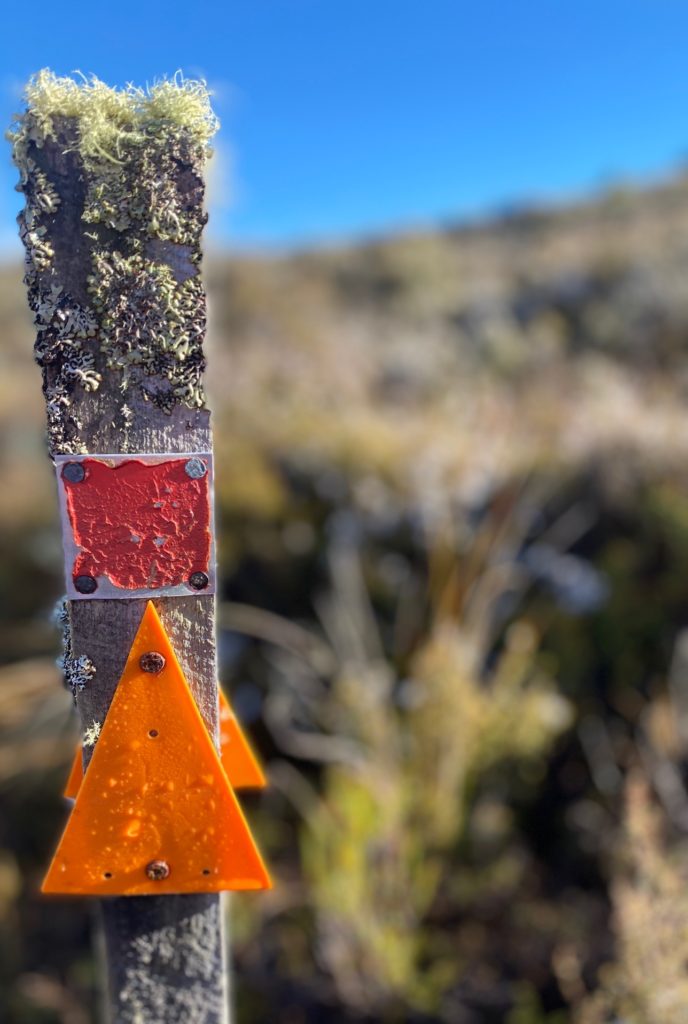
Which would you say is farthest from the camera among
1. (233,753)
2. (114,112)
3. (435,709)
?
(435,709)

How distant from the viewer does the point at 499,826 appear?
2197 millimetres

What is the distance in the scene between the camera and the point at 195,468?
659 millimetres

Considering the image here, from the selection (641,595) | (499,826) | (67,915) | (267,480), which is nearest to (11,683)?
(67,915)

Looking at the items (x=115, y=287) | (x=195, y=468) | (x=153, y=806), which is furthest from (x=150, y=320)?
(x=153, y=806)

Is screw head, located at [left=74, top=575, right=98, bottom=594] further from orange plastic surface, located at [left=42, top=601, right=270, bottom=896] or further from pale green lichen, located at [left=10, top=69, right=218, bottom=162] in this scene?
pale green lichen, located at [left=10, top=69, right=218, bottom=162]

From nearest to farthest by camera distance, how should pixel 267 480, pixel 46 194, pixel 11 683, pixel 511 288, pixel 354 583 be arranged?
pixel 46 194
pixel 11 683
pixel 354 583
pixel 267 480
pixel 511 288

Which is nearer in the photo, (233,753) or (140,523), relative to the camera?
(140,523)

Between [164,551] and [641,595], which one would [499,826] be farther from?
[164,551]

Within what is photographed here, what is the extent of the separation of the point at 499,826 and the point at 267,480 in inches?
75.2

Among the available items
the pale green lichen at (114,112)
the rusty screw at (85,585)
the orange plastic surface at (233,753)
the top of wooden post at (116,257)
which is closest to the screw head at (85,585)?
the rusty screw at (85,585)

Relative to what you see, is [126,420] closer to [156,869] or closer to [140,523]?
[140,523]

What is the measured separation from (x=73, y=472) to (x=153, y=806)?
1.11 feet

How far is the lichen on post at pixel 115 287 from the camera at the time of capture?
0.61 metres

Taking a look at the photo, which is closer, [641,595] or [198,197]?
[198,197]
